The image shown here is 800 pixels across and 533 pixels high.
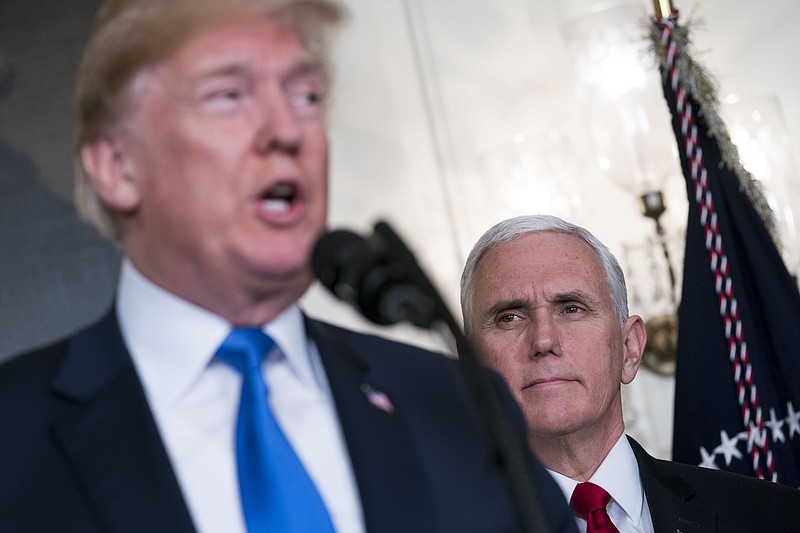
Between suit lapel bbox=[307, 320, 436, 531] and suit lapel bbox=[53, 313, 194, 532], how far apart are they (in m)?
0.17

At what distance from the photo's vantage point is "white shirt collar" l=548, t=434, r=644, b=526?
185 centimetres

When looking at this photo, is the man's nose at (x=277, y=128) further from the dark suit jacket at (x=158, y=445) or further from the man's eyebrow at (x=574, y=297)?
the man's eyebrow at (x=574, y=297)

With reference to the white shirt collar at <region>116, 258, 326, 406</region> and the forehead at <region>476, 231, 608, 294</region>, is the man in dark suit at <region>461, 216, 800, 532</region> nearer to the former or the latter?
the forehead at <region>476, 231, 608, 294</region>

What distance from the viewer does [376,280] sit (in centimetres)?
86

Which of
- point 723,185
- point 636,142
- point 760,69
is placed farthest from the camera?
point 760,69

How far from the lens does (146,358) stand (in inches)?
39.5

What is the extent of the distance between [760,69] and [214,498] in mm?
2388

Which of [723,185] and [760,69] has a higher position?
[760,69]

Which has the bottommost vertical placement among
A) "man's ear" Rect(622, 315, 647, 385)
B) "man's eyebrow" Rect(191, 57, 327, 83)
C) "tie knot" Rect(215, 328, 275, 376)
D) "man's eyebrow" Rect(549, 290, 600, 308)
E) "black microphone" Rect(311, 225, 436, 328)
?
"man's ear" Rect(622, 315, 647, 385)

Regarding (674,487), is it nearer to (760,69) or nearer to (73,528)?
(73,528)

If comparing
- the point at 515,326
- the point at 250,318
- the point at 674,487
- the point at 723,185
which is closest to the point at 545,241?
the point at 515,326

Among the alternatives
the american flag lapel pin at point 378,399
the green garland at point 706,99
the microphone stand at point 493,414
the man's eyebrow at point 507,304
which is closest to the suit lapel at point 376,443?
the american flag lapel pin at point 378,399

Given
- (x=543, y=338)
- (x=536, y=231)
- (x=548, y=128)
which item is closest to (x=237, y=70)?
(x=543, y=338)

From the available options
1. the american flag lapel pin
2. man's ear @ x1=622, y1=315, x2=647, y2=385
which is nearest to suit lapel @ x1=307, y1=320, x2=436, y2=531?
the american flag lapel pin
